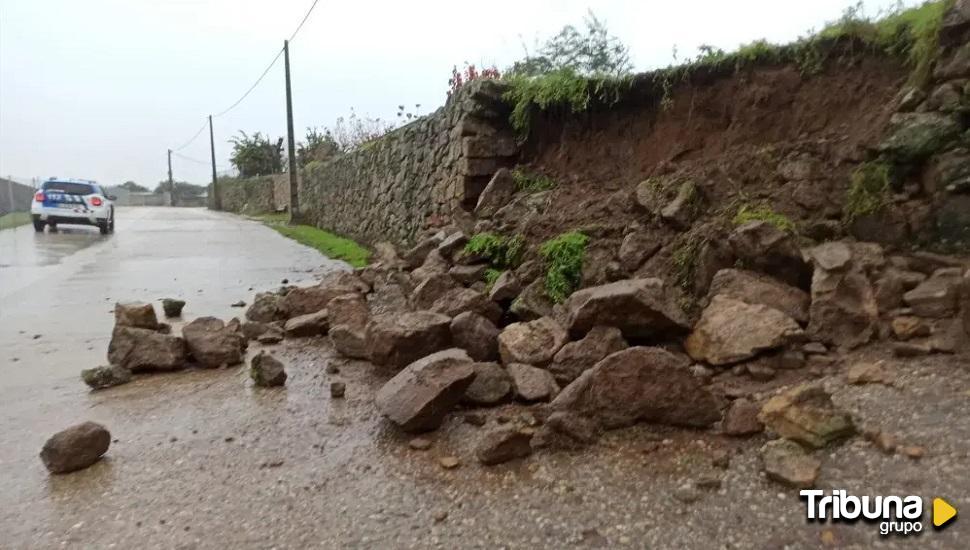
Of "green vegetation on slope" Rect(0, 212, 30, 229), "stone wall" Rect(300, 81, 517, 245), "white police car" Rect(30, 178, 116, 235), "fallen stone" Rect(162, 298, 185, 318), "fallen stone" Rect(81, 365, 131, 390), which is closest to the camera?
"fallen stone" Rect(81, 365, 131, 390)

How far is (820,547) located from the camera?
7.63 ft

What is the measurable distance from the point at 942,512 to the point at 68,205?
21725 millimetres

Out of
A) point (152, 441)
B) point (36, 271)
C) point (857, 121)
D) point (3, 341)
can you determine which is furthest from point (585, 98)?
point (36, 271)

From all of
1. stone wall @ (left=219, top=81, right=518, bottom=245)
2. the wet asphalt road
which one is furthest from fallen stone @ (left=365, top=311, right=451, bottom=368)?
stone wall @ (left=219, top=81, right=518, bottom=245)

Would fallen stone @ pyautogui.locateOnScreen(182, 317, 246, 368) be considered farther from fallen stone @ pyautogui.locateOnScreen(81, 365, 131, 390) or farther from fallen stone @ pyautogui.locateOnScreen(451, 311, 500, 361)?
fallen stone @ pyautogui.locateOnScreen(451, 311, 500, 361)

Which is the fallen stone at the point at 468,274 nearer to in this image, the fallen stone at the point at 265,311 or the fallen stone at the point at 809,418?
the fallen stone at the point at 265,311

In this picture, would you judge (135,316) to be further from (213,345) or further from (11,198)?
(11,198)

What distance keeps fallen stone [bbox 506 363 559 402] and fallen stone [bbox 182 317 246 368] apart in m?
2.54

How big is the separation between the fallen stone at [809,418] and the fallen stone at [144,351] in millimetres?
4276

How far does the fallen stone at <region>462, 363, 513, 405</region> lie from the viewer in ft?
12.8

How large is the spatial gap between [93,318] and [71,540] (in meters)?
5.32

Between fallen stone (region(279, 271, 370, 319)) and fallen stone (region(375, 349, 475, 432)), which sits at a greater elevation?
fallen stone (region(279, 271, 370, 319))

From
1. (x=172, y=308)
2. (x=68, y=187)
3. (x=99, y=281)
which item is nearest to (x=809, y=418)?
(x=172, y=308)

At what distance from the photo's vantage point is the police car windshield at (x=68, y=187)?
63.1 feet
